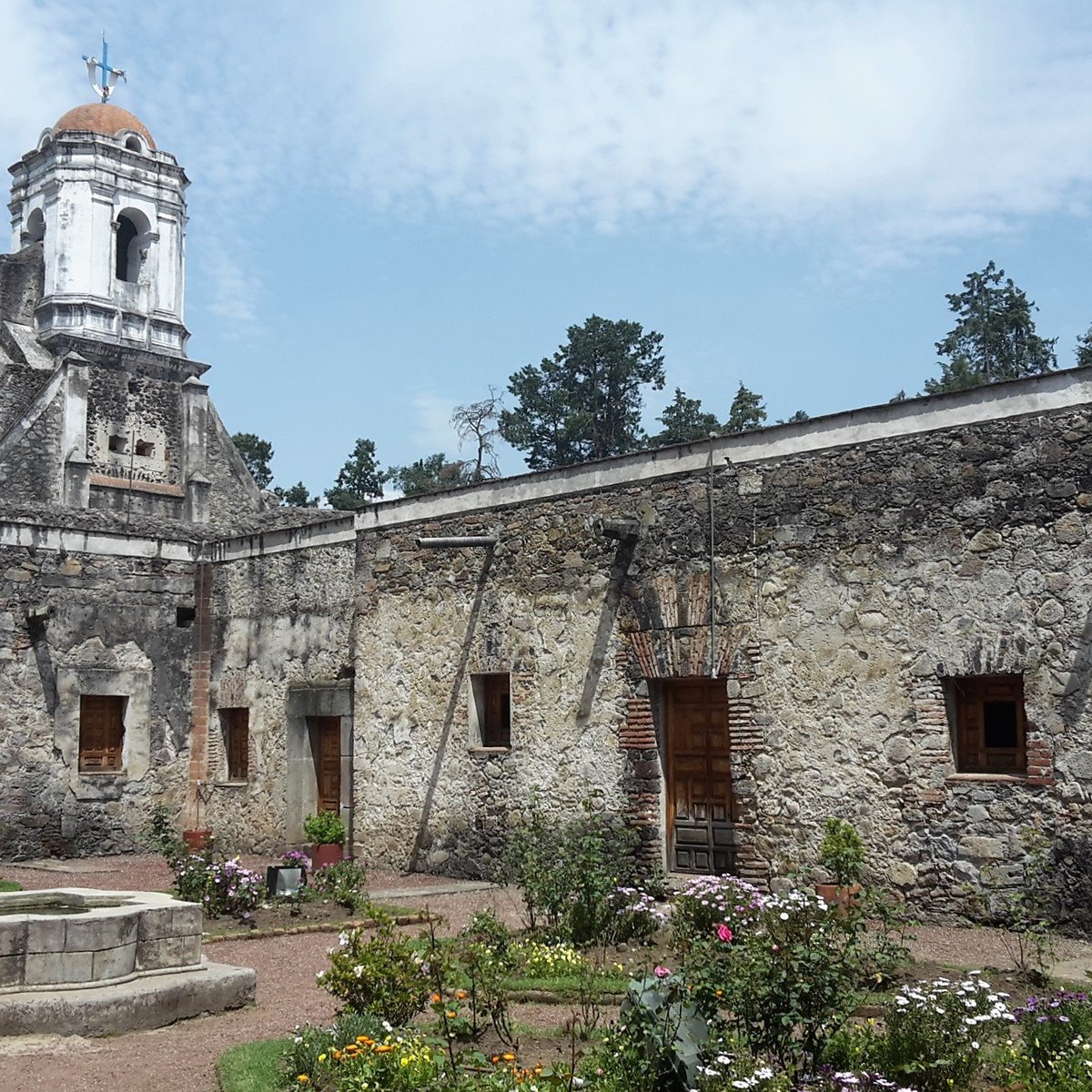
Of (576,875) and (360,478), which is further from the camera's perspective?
(360,478)

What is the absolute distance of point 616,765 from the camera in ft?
38.5

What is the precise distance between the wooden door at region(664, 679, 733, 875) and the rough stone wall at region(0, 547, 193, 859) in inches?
306

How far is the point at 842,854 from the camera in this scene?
912 centimetres

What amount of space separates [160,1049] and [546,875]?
342 cm

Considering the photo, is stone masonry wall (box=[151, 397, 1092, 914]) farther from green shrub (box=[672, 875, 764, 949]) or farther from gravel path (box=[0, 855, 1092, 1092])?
green shrub (box=[672, 875, 764, 949])

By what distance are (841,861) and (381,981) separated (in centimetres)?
390

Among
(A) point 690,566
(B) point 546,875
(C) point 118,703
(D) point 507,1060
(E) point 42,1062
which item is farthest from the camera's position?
(C) point 118,703

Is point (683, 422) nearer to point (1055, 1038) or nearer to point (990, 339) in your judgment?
point (990, 339)

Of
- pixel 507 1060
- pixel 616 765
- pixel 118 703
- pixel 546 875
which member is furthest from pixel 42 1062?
pixel 118 703

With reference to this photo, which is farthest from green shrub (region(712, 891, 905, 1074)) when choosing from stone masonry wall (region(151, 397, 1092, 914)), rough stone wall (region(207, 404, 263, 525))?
rough stone wall (region(207, 404, 263, 525))

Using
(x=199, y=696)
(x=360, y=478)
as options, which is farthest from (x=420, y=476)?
(x=199, y=696)

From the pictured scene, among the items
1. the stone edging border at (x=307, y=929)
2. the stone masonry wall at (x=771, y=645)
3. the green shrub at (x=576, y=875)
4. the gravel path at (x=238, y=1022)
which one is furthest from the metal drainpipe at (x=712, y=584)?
the stone edging border at (x=307, y=929)

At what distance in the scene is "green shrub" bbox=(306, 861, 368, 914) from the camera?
10.9 meters

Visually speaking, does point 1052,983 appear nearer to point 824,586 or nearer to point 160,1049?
point 824,586
